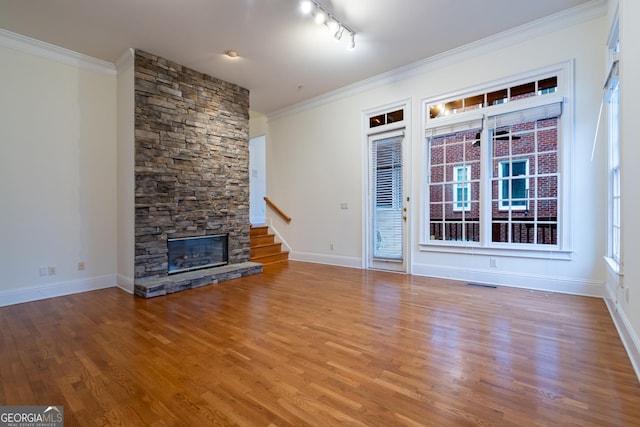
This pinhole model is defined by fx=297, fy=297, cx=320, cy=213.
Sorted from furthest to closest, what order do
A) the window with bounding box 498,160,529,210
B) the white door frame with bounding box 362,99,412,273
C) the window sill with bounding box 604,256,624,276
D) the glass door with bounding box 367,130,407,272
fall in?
the glass door with bounding box 367,130,407,272, the white door frame with bounding box 362,99,412,273, the window with bounding box 498,160,529,210, the window sill with bounding box 604,256,624,276

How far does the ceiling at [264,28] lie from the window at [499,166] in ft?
2.79

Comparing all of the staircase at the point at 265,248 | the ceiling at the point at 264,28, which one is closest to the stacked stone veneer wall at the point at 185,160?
the ceiling at the point at 264,28

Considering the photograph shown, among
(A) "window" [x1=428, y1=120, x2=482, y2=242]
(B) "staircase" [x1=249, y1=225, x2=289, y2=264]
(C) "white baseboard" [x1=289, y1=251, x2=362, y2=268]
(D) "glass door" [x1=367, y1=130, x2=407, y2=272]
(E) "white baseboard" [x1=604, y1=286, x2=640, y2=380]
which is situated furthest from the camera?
(B) "staircase" [x1=249, y1=225, x2=289, y2=264]

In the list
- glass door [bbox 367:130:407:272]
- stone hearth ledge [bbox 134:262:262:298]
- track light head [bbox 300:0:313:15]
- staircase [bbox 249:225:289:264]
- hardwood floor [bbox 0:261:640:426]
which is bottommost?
hardwood floor [bbox 0:261:640:426]

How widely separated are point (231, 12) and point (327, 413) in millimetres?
3866

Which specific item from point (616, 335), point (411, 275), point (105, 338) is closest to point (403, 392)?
point (616, 335)

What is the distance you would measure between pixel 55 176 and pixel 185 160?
1574mm

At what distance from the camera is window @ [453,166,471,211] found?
171 inches

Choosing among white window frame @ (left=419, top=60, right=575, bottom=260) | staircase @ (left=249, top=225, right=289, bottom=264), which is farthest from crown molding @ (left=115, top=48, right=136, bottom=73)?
white window frame @ (left=419, top=60, right=575, bottom=260)

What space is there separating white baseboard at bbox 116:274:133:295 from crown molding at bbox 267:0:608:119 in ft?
14.6

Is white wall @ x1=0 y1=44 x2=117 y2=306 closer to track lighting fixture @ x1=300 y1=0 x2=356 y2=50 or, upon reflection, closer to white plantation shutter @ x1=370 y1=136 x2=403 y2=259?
track lighting fixture @ x1=300 y1=0 x2=356 y2=50

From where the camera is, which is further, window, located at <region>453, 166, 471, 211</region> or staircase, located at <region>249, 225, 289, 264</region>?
staircase, located at <region>249, 225, 289, 264</region>

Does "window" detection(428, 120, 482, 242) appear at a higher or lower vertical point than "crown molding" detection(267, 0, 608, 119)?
lower

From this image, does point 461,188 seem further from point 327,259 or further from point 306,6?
point 306,6
